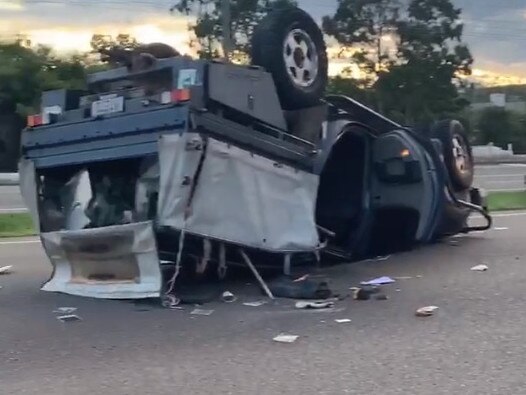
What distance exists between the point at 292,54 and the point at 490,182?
76.0ft

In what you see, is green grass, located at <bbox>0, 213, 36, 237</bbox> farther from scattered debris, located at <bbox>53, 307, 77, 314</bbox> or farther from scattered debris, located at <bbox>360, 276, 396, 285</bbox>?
scattered debris, located at <bbox>360, 276, 396, 285</bbox>

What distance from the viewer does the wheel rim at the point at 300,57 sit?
9086mm

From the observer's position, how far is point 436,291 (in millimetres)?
8555

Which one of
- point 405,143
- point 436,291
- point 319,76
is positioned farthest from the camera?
point 405,143

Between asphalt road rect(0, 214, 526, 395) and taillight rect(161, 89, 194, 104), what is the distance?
166 centimetres

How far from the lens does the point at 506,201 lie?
20.4 metres

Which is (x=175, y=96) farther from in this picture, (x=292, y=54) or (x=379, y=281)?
(x=379, y=281)

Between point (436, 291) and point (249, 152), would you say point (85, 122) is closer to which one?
point (249, 152)

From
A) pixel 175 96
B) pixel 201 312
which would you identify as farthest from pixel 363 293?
pixel 175 96

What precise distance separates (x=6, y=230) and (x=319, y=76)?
329 inches

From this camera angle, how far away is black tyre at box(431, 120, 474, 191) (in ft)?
36.9

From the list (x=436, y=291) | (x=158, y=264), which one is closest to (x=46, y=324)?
(x=158, y=264)

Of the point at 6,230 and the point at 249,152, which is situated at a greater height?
the point at 249,152

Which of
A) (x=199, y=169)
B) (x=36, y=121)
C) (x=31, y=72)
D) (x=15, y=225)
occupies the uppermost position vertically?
(x=31, y=72)
